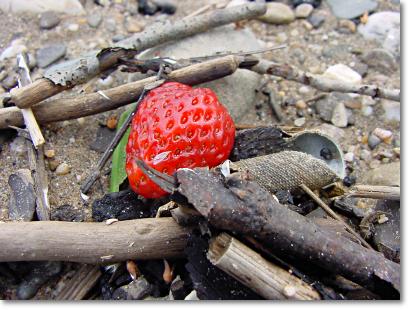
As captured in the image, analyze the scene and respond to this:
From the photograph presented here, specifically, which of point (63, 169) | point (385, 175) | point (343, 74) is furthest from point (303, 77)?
point (63, 169)

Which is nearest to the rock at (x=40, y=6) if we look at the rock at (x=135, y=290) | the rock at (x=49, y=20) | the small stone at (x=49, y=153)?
the rock at (x=49, y=20)

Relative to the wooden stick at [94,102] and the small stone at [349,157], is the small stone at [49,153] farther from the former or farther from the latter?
the small stone at [349,157]

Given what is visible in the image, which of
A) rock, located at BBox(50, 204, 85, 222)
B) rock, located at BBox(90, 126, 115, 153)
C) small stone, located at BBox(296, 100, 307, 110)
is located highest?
rock, located at BBox(90, 126, 115, 153)

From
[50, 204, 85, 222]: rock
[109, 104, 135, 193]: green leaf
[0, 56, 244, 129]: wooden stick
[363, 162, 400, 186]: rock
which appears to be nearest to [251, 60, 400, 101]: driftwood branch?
[0, 56, 244, 129]: wooden stick

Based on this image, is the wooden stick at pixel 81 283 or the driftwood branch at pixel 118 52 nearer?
the wooden stick at pixel 81 283

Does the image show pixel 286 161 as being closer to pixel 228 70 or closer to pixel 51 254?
pixel 228 70

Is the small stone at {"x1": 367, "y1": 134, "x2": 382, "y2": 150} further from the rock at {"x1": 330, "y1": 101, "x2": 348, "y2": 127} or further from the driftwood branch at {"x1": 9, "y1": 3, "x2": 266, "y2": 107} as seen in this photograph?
the driftwood branch at {"x1": 9, "y1": 3, "x2": 266, "y2": 107}
